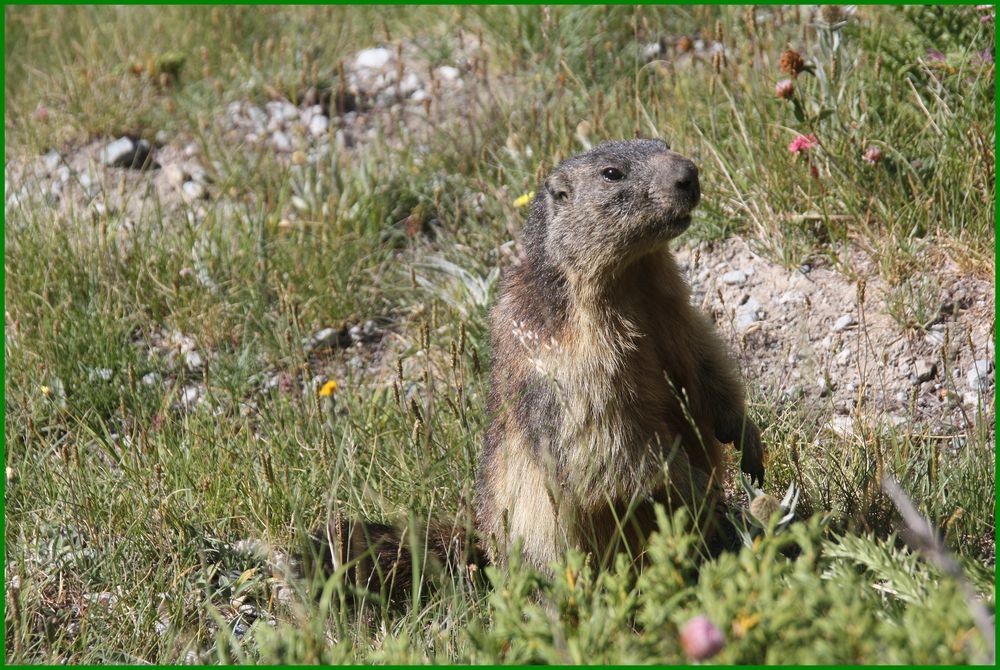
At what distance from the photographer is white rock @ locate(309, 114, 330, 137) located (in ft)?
26.1

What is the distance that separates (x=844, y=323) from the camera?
539 centimetres

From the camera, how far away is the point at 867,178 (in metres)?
5.56

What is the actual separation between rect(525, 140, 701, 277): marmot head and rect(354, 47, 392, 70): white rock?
4.54 m

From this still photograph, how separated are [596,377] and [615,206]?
67 cm

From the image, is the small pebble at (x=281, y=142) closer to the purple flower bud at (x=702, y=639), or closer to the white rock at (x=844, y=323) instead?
the white rock at (x=844, y=323)

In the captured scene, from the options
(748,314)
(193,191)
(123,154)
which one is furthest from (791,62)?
(123,154)

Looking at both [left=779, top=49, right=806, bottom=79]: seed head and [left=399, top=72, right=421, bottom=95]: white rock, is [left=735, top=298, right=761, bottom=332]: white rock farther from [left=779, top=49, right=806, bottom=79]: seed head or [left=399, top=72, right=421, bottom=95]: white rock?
[left=399, top=72, right=421, bottom=95]: white rock

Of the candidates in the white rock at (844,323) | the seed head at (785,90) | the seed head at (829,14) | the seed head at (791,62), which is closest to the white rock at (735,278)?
the white rock at (844,323)

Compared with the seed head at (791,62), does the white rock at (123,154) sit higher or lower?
lower

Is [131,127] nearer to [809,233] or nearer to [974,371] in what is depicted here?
[809,233]

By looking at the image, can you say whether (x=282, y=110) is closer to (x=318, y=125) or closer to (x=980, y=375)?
(x=318, y=125)

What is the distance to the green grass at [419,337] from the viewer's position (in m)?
3.05

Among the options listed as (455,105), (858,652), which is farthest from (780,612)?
(455,105)

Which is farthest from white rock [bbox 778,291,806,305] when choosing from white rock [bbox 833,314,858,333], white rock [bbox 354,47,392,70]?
white rock [bbox 354,47,392,70]
